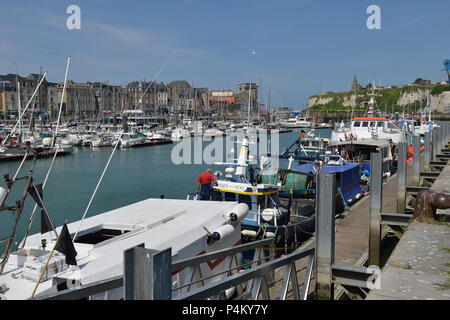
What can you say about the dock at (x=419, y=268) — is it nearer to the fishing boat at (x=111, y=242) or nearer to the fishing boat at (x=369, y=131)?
the fishing boat at (x=111, y=242)

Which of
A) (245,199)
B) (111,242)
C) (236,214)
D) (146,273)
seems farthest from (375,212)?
(146,273)

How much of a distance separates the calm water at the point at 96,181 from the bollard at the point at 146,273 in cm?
1992

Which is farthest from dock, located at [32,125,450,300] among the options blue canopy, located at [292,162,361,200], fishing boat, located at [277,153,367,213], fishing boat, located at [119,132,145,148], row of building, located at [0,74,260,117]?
row of building, located at [0,74,260,117]

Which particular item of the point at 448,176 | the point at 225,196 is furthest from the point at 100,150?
the point at 448,176

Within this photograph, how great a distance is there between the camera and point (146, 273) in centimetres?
375

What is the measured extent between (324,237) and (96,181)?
120ft

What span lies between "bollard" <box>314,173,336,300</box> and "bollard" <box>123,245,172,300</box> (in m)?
4.12

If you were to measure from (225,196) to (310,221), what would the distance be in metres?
3.66

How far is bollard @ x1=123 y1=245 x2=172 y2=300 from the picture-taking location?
3.70 metres

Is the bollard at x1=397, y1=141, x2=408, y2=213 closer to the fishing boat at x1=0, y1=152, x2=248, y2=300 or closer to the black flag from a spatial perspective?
the fishing boat at x1=0, y1=152, x2=248, y2=300

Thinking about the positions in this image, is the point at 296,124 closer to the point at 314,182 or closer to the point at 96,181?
the point at 96,181

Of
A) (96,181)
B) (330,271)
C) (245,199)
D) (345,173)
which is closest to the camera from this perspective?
(330,271)
